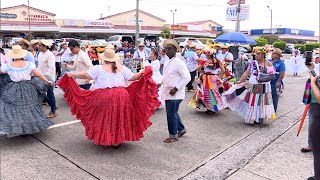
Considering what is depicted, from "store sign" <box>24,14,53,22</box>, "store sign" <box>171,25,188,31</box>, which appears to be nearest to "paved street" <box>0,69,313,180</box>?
"store sign" <box>24,14,53,22</box>

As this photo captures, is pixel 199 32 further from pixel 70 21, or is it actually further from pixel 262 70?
pixel 262 70

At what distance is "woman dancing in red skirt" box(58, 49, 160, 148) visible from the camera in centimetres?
445

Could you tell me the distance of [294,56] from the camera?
14.1 metres

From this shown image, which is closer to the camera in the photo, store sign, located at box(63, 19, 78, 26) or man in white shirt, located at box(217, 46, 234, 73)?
man in white shirt, located at box(217, 46, 234, 73)

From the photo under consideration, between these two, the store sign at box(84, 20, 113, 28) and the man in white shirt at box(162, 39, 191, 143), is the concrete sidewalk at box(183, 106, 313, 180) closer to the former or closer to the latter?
the man in white shirt at box(162, 39, 191, 143)

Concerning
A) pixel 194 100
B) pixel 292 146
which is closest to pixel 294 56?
pixel 194 100

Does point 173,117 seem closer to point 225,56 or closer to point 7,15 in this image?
point 225,56

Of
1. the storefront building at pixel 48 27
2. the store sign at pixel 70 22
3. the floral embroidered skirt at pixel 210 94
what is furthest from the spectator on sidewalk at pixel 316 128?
the store sign at pixel 70 22

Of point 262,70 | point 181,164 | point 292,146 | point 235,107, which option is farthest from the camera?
point 235,107

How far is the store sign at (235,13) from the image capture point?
21703mm

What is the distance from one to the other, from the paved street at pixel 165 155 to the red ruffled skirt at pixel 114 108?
A: 11.1 inches

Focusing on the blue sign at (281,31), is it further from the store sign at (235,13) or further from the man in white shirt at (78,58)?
the man in white shirt at (78,58)

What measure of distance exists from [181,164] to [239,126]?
242 centimetres

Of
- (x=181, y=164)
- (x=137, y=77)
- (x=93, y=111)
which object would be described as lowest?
(x=181, y=164)
